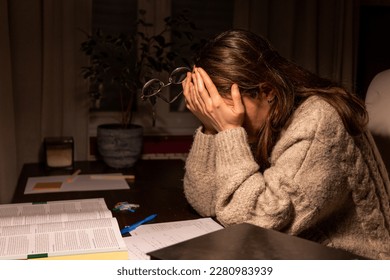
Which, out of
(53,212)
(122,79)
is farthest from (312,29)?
(53,212)

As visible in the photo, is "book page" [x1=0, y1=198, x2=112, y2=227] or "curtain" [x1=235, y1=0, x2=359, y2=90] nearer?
"book page" [x1=0, y1=198, x2=112, y2=227]

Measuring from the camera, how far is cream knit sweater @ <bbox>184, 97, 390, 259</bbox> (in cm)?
107

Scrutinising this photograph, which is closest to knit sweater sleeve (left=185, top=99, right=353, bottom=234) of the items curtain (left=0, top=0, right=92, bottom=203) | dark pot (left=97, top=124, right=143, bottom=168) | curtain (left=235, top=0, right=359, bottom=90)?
dark pot (left=97, top=124, right=143, bottom=168)

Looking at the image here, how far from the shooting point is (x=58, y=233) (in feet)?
3.47

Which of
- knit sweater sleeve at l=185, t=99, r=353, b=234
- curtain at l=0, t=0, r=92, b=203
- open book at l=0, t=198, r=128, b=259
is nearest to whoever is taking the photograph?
open book at l=0, t=198, r=128, b=259

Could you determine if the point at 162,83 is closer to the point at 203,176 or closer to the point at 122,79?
the point at 203,176

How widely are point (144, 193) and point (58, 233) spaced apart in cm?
54

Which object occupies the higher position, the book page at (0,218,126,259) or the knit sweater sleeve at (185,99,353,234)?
the knit sweater sleeve at (185,99,353,234)

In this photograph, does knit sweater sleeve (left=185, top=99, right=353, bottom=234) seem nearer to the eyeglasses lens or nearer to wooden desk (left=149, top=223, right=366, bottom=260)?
the eyeglasses lens

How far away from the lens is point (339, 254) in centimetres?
59

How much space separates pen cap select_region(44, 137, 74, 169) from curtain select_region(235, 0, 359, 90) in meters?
1.07
